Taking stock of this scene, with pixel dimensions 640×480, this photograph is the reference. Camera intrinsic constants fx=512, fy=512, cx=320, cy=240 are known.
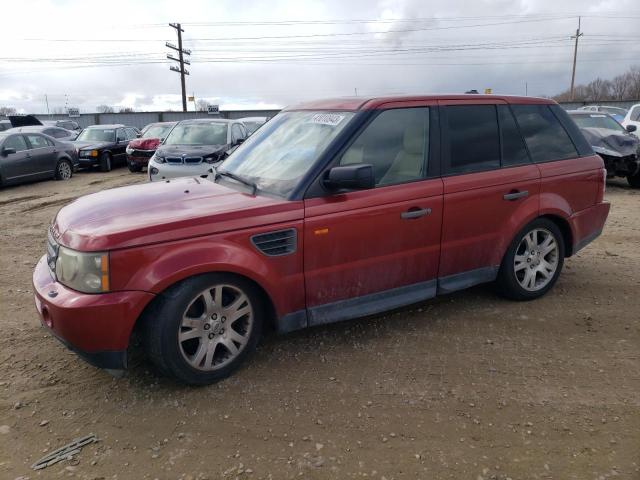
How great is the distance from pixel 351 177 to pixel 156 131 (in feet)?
52.0

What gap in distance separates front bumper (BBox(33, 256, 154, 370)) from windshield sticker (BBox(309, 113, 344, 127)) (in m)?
1.78

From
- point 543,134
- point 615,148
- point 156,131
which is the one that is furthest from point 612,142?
point 156,131

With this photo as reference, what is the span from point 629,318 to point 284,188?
10.0 ft

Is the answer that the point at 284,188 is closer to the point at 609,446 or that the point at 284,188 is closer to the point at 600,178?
the point at 609,446

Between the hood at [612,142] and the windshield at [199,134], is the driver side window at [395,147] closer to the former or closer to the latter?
the windshield at [199,134]

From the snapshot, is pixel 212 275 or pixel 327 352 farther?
pixel 327 352

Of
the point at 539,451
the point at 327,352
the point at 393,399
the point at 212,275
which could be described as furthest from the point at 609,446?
the point at 212,275

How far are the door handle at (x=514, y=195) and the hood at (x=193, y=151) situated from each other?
6940 mm

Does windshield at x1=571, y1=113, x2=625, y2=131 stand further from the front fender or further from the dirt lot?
the front fender

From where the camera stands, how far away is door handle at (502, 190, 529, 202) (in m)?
4.14

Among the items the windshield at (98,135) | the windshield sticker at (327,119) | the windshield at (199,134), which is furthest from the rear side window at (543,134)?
the windshield at (98,135)

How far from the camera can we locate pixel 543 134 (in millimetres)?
4504

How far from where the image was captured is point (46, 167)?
1377 centimetres

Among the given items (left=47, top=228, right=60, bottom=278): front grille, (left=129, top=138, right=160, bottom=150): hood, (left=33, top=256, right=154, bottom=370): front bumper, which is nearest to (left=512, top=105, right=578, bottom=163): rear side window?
(left=33, top=256, right=154, bottom=370): front bumper
